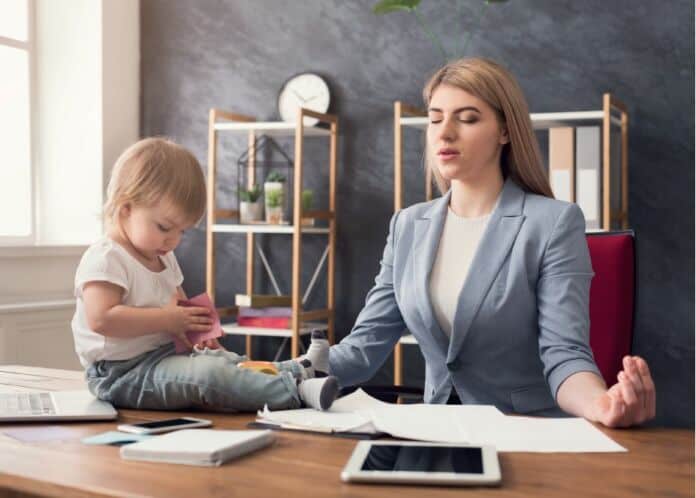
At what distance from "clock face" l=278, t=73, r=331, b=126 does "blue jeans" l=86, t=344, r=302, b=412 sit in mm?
2840

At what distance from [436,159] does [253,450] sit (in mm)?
964


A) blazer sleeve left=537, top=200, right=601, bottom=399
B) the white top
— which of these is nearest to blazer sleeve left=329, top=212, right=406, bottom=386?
the white top

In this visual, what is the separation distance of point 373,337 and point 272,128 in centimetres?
233

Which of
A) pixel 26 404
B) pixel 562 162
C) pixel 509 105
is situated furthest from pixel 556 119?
pixel 26 404

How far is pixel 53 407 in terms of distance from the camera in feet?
5.38

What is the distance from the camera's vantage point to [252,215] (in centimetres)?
440

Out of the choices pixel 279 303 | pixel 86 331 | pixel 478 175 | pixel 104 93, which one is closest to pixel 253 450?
pixel 86 331

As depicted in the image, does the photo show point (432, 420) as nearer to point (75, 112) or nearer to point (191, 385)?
point (191, 385)

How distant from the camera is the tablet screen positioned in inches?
46.4

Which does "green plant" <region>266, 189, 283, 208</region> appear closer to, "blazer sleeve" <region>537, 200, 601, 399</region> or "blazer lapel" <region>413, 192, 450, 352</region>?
"blazer lapel" <region>413, 192, 450, 352</region>

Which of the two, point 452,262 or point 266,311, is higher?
point 452,262

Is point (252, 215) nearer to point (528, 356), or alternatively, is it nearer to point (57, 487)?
point (528, 356)

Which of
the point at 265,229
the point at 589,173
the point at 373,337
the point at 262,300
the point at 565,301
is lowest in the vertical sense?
the point at 262,300

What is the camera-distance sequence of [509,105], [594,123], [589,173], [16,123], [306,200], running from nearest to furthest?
[509,105] → [589,173] → [594,123] → [306,200] → [16,123]
